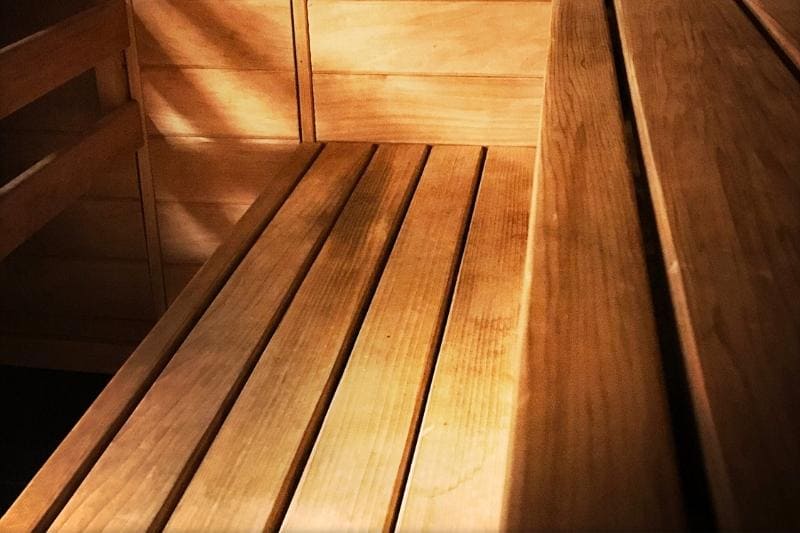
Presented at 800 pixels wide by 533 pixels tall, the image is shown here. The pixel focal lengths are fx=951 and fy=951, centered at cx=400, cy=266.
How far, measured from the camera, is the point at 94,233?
3193 millimetres

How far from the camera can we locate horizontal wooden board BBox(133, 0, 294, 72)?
2.83 meters

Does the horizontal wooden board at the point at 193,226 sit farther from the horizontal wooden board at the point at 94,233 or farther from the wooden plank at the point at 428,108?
the wooden plank at the point at 428,108

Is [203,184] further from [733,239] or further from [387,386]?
[733,239]

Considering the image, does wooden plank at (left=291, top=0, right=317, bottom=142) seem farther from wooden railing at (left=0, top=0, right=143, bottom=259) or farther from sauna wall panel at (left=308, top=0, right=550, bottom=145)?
wooden railing at (left=0, top=0, right=143, bottom=259)

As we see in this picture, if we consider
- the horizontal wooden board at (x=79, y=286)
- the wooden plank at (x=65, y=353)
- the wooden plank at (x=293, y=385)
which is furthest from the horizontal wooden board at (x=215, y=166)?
the wooden plank at (x=65, y=353)

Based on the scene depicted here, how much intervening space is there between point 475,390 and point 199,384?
1.71 feet

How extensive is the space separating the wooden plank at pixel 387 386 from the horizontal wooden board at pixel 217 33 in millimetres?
722

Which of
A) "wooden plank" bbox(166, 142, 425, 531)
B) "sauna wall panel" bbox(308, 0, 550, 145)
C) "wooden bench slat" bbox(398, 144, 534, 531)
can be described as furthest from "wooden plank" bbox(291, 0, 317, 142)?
"wooden bench slat" bbox(398, 144, 534, 531)

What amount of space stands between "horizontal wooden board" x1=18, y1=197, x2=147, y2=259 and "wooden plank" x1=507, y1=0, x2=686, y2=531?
218 cm

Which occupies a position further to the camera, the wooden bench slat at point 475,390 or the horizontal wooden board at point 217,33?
the horizontal wooden board at point 217,33

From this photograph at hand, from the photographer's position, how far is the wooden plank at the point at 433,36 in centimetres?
273

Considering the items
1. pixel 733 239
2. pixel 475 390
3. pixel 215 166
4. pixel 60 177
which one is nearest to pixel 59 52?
pixel 60 177

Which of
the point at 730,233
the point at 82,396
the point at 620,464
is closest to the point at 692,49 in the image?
the point at 730,233

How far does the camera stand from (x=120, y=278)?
3246 mm
